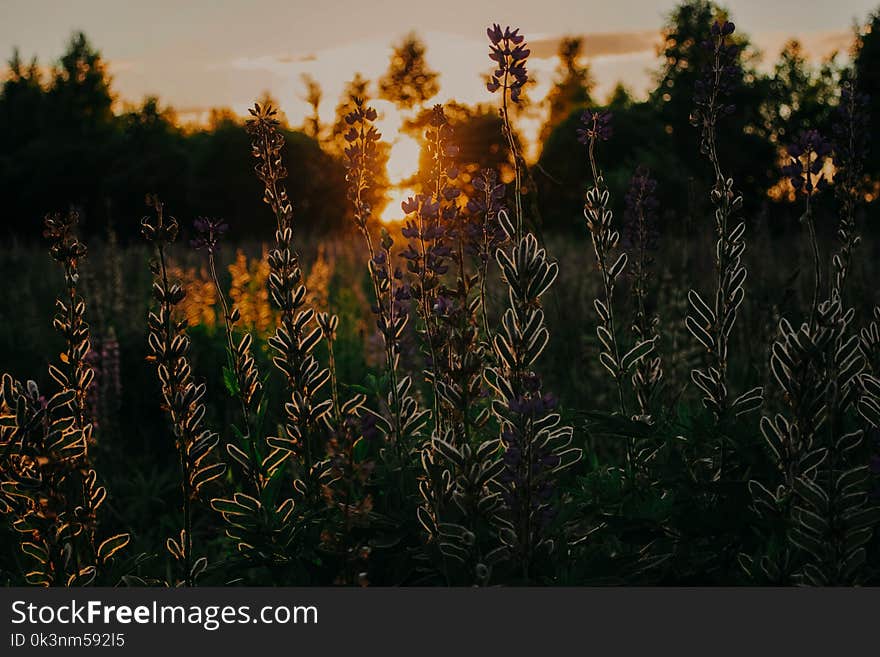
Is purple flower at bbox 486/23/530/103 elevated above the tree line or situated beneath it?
situated beneath

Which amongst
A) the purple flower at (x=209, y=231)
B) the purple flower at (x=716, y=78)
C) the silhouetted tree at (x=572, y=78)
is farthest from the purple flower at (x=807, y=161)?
the silhouetted tree at (x=572, y=78)

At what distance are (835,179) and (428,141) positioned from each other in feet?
4.50

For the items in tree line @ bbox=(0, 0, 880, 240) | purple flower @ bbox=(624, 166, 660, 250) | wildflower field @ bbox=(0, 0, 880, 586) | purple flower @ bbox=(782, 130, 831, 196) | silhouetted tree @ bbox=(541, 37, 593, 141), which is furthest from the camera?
silhouetted tree @ bbox=(541, 37, 593, 141)

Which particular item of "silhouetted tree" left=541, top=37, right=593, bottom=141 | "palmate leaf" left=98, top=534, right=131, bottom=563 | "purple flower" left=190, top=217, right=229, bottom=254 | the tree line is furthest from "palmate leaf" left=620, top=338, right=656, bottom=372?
"silhouetted tree" left=541, top=37, right=593, bottom=141

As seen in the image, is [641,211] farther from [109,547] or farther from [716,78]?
[109,547]

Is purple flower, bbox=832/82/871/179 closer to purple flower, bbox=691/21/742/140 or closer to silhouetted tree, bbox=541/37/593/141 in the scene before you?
purple flower, bbox=691/21/742/140

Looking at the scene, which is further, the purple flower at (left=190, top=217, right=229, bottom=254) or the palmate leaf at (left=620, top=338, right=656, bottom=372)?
the purple flower at (left=190, top=217, right=229, bottom=254)

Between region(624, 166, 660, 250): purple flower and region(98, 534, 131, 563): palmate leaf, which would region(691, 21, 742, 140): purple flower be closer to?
region(624, 166, 660, 250): purple flower

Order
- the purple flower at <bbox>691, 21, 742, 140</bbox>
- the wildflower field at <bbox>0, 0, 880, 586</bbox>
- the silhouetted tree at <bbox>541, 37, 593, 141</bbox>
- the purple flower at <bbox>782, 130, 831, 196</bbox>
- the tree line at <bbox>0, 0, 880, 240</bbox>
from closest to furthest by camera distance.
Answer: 1. the wildflower field at <bbox>0, 0, 880, 586</bbox>
2. the purple flower at <bbox>782, 130, 831, 196</bbox>
3. the purple flower at <bbox>691, 21, 742, 140</bbox>
4. the tree line at <bbox>0, 0, 880, 240</bbox>
5. the silhouetted tree at <bbox>541, 37, 593, 141</bbox>

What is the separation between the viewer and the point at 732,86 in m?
2.11

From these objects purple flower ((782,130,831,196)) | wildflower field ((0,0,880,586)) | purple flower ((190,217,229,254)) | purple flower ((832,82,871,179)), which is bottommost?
wildflower field ((0,0,880,586))

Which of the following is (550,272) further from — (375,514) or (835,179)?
(835,179)
